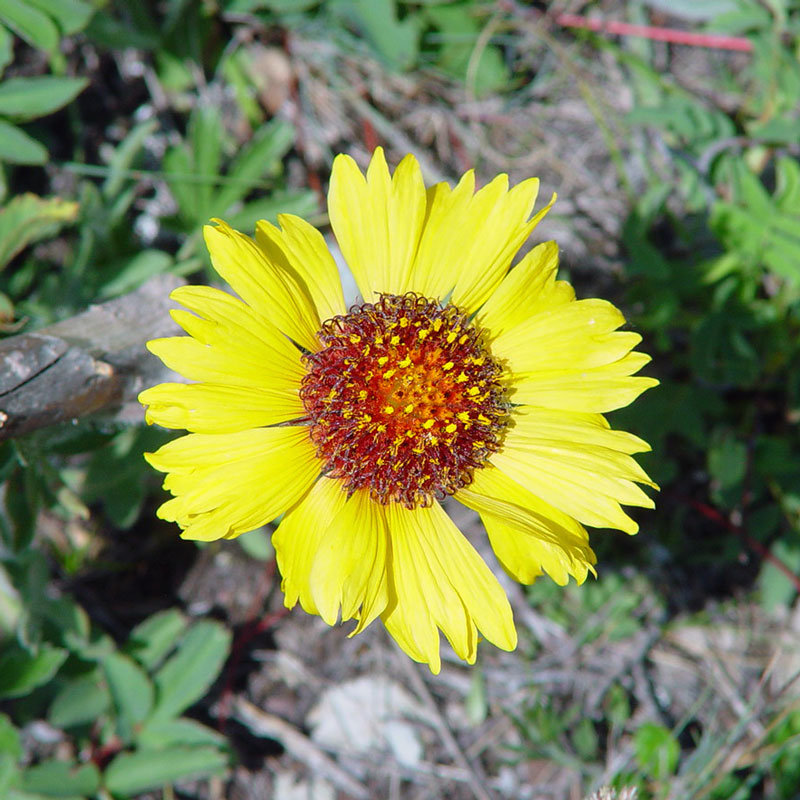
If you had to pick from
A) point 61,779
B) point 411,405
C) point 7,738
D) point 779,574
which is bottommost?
point 779,574

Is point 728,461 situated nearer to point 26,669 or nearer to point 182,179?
point 182,179

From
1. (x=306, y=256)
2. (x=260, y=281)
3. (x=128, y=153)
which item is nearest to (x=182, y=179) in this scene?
(x=128, y=153)

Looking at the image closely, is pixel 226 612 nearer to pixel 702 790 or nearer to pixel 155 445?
pixel 155 445

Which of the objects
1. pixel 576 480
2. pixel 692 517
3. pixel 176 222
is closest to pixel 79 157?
pixel 176 222

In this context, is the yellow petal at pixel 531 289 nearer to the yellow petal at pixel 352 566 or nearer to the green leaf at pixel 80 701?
the yellow petal at pixel 352 566

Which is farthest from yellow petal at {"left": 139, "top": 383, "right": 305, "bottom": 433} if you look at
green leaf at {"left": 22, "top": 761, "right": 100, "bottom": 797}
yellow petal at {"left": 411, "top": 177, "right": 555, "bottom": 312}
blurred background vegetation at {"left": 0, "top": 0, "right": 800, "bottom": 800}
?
green leaf at {"left": 22, "top": 761, "right": 100, "bottom": 797}

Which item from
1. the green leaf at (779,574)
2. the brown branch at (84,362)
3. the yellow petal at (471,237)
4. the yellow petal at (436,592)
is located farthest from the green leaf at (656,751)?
the brown branch at (84,362)
